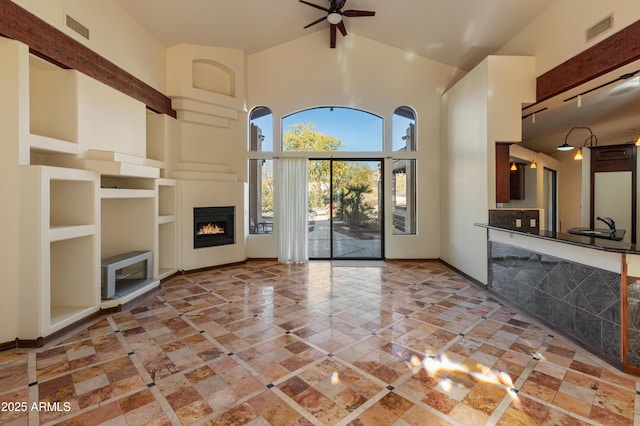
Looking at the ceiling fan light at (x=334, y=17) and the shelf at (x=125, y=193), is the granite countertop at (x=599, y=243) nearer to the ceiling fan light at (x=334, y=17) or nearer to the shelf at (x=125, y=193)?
the ceiling fan light at (x=334, y=17)

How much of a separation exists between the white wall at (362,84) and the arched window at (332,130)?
0.17m

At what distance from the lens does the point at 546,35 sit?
4.23 m

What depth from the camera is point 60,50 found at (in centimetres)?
335

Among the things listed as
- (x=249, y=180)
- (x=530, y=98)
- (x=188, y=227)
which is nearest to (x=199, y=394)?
(x=188, y=227)

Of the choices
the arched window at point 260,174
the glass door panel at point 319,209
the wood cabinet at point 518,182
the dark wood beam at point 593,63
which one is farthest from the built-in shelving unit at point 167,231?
the wood cabinet at point 518,182

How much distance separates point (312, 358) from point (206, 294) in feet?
7.96

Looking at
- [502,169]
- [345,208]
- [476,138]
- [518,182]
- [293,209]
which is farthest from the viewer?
[518,182]

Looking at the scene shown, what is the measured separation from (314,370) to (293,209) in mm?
4285

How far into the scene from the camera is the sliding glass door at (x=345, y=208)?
674 centimetres

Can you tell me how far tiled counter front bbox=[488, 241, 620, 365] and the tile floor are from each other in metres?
0.17

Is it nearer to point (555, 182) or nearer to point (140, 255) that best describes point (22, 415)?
point (140, 255)

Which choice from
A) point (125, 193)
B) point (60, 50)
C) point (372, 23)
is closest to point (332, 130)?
point (372, 23)

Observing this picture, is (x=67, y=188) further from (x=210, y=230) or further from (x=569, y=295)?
(x=569, y=295)

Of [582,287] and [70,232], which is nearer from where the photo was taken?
[582,287]
